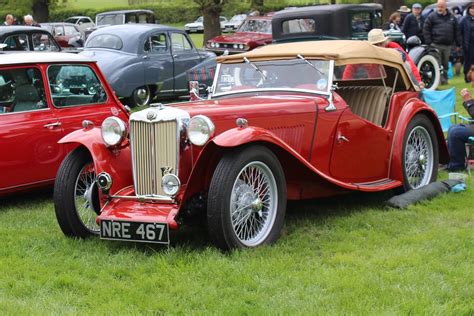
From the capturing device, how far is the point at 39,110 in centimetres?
727

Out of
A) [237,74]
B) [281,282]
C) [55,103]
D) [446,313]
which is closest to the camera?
[446,313]

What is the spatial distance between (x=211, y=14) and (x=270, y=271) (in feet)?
73.8

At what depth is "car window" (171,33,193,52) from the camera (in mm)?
15430

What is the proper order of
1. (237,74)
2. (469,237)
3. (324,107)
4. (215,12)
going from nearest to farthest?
(469,237) → (324,107) → (237,74) → (215,12)

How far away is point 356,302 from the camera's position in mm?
4223

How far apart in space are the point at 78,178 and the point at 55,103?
189cm

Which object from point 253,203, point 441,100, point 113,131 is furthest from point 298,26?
point 253,203

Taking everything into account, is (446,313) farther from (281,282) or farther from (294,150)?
(294,150)

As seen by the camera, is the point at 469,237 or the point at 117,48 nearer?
the point at 469,237

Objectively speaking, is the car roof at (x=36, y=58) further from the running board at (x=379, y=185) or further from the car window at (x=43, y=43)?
the car window at (x=43, y=43)

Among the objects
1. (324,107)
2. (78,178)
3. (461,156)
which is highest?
(324,107)

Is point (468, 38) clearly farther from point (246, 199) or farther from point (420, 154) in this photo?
point (246, 199)

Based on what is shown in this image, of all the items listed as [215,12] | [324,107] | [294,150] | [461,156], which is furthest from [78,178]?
[215,12]

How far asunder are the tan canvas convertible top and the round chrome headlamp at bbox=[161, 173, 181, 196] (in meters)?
1.99
